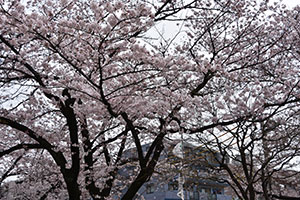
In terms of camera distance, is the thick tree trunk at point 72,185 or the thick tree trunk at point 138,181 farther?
the thick tree trunk at point 138,181

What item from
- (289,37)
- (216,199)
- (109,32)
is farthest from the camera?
(216,199)

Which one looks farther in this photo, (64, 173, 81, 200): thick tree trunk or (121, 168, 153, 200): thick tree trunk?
(121, 168, 153, 200): thick tree trunk

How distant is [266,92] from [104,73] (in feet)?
12.1

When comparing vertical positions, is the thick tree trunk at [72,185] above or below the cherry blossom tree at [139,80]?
below

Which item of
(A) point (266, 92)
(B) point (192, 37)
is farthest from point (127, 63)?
(A) point (266, 92)

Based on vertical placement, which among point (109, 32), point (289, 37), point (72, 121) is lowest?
point (72, 121)

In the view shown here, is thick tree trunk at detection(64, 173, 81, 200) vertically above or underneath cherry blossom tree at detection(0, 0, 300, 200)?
underneath

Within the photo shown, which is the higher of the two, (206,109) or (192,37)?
(192,37)

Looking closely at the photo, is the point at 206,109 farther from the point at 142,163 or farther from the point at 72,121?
the point at 72,121

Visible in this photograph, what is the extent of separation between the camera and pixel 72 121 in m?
6.41

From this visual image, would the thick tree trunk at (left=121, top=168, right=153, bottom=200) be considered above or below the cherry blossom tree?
below

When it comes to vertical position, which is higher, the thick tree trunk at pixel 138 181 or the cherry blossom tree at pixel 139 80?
the cherry blossom tree at pixel 139 80

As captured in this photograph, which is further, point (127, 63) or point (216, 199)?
point (216, 199)

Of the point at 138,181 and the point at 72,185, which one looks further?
the point at 138,181
